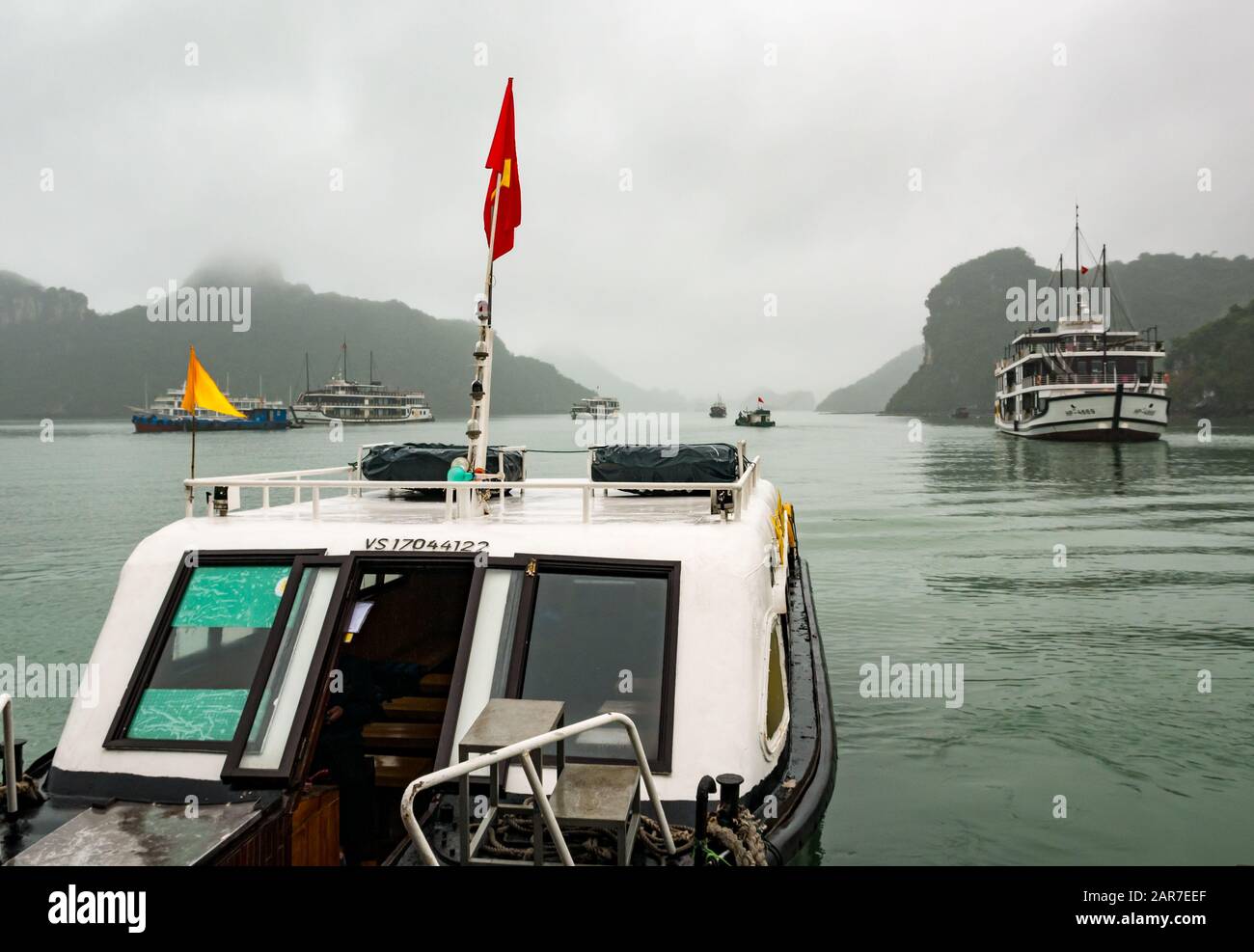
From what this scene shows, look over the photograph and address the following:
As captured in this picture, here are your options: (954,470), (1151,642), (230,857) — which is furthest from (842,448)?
(230,857)

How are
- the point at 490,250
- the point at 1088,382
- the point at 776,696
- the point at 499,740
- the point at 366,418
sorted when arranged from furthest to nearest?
1. the point at 366,418
2. the point at 1088,382
3. the point at 490,250
4. the point at 776,696
5. the point at 499,740

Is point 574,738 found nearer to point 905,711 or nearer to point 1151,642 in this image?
point 905,711

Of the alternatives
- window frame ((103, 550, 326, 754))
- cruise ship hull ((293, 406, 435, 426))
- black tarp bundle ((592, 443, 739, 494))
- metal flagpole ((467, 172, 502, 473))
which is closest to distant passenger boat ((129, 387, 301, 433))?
cruise ship hull ((293, 406, 435, 426))

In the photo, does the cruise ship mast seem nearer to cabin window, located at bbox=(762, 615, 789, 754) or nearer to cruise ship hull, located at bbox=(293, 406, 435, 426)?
cabin window, located at bbox=(762, 615, 789, 754)

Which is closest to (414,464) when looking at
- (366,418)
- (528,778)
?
(528,778)

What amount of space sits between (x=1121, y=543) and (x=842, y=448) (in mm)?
66259

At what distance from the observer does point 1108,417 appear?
72.8 meters

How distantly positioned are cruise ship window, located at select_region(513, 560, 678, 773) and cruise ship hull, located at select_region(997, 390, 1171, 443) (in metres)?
78.4

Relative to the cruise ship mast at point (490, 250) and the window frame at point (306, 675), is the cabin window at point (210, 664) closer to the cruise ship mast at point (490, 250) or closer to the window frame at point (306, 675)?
the window frame at point (306, 675)

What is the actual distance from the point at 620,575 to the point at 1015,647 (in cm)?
1246

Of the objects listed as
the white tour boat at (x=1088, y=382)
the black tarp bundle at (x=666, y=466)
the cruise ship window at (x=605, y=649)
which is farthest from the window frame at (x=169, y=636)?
the white tour boat at (x=1088, y=382)

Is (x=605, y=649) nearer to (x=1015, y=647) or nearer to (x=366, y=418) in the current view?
(x=1015, y=647)

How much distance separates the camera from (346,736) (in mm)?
6926

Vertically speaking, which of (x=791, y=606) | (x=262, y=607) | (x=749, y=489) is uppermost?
(x=749, y=489)
